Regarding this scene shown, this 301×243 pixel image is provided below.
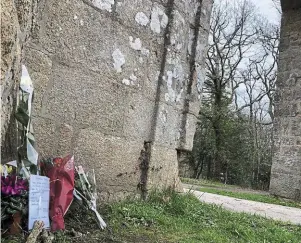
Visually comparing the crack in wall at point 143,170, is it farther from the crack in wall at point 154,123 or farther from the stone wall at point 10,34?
the stone wall at point 10,34

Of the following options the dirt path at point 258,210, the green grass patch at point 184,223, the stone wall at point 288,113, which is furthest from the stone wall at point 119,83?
the stone wall at point 288,113

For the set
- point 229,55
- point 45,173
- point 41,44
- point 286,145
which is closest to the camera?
point 45,173

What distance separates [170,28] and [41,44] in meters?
1.33

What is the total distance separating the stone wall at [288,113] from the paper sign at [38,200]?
628 centimetres

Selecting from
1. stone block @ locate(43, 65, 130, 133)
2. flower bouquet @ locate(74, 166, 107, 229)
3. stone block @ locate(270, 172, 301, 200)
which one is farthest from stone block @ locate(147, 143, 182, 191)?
stone block @ locate(270, 172, 301, 200)

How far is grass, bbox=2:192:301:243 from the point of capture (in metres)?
2.14

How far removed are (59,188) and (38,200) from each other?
0.66 ft

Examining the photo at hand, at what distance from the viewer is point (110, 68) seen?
2.73 m

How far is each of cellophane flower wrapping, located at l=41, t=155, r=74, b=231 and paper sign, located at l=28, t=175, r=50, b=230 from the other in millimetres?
80

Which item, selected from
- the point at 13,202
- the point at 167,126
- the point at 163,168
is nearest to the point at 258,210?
the point at 163,168

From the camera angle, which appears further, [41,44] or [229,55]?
[229,55]

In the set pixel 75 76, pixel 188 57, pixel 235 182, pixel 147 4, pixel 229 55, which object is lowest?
pixel 235 182

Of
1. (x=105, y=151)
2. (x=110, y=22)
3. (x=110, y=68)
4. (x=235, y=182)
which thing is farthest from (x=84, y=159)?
(x=235, y=182)

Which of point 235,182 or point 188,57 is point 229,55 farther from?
point 188,57
